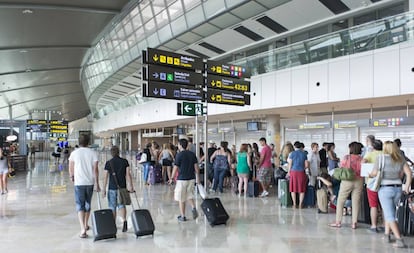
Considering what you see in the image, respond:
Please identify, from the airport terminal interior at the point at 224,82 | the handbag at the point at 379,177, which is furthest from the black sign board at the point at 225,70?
the handbag at the point at 379,177

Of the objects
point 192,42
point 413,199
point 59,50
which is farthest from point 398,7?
point 59,50

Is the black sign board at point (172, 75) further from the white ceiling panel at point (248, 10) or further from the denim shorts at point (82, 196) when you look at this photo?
the white ceiling panel at point (248, 10)

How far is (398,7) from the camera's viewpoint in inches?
680

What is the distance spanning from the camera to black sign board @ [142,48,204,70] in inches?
316

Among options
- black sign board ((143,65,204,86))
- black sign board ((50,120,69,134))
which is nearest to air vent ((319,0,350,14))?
black sign board ((143,65,204,86))

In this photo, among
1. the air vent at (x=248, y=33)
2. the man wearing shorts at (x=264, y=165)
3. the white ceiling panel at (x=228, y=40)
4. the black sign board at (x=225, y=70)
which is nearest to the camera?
the black sign board at (x=225, y=70)

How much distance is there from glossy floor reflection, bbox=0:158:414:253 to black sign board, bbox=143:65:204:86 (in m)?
3.05

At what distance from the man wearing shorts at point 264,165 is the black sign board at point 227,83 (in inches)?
65.1

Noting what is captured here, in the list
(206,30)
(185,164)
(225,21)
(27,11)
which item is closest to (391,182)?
(185,164)

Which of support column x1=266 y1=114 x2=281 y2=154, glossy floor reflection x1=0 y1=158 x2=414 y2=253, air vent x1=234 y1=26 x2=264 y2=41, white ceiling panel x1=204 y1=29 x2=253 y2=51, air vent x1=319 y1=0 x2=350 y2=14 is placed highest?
air vent x1=319 y1=0 x2=350 y2=14

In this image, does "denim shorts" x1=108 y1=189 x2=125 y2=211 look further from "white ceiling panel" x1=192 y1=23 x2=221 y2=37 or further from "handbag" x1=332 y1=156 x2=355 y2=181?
"white ceiling panel" x1=192 y1=23 x2=221 y2=37

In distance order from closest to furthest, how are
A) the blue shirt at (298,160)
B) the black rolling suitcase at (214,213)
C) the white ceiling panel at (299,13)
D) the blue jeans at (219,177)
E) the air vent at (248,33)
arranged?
the black rolling suitcase at (214,213)
the blue shirt at (298,160)
the blue jeans at (219,177)
the white ceiling panel at (299,13)
the air vent at (248,33)

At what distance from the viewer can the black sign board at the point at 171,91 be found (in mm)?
8117

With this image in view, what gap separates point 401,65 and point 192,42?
12.1 m
